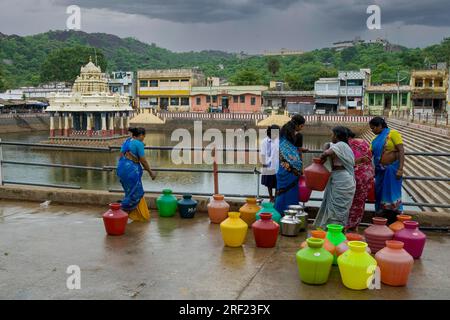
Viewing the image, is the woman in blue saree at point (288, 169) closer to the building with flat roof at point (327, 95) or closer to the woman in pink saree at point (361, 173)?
the woman in pink saree at point (361, 173)

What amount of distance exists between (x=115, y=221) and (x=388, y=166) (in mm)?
3258

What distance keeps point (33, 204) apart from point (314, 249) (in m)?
5.09

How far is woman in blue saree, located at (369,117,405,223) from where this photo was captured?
5270 millimetres

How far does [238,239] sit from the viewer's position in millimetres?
4973

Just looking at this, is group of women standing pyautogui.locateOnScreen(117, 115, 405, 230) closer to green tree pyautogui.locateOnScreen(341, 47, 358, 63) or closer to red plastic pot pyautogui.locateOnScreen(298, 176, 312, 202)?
red plastic pot pyautogui.locateOnScreen(298, 176, 312, 202)

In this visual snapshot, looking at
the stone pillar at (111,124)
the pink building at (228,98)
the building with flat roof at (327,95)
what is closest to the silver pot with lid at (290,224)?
the stone pillar at (111,124)

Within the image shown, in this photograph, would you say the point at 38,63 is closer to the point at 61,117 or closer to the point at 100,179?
the point at 61,117

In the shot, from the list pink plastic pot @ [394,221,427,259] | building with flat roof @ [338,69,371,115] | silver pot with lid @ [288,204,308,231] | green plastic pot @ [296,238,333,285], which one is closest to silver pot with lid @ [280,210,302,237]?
silver pot with lid @ [288,204,308,231]

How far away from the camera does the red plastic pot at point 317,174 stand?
511cm

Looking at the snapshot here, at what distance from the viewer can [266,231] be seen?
16.0 feet

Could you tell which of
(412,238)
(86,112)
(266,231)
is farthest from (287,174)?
(86,112)

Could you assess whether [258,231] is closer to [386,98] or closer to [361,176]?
[361,176]

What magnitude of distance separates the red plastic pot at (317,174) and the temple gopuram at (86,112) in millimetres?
37384
